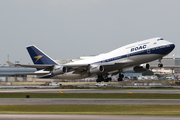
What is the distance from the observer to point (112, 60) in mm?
62406

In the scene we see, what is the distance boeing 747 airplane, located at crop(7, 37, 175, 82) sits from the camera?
5688cm

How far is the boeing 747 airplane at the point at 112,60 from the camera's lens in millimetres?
56875

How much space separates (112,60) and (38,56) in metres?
20.1

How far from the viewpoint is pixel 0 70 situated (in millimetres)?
135375

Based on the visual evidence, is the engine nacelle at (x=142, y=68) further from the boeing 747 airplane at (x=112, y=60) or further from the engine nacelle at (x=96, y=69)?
the engine nacelle at (x=96, y=69)

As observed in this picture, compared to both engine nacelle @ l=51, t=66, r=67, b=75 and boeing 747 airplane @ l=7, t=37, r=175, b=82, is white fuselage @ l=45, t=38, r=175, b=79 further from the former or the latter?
engine nacelle @ l=51, t=66, r=67, b=75

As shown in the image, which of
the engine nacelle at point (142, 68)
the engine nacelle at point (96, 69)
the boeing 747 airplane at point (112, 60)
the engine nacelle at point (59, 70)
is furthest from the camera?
the engine nacelle at point (142, 68)

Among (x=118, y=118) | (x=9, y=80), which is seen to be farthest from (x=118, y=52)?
(x=9, y=80)

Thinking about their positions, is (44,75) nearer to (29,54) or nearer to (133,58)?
(29,54)

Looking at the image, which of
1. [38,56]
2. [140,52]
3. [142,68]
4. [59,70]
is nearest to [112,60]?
[140,52]

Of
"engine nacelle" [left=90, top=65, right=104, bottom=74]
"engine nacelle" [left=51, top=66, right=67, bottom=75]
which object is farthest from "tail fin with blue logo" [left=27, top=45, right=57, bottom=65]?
"engine nacelle" [left=90, top=65, right=104, bottom=74]

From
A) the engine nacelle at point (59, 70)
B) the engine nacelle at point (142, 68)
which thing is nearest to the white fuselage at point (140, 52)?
the engine nacelle at point (142, 68)

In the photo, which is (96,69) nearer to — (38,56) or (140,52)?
(140,52)

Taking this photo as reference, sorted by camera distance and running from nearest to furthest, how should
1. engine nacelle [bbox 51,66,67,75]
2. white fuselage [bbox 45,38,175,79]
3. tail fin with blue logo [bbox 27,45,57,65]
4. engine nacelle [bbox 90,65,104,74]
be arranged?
white fuselage [bbox 45,38,175,79]
engine nacelle [bbox 90,65,104,74]
engine nacelle [bbox 51,66,67,75]
tail fin with blue logo [bbox 27,45,57,65]
